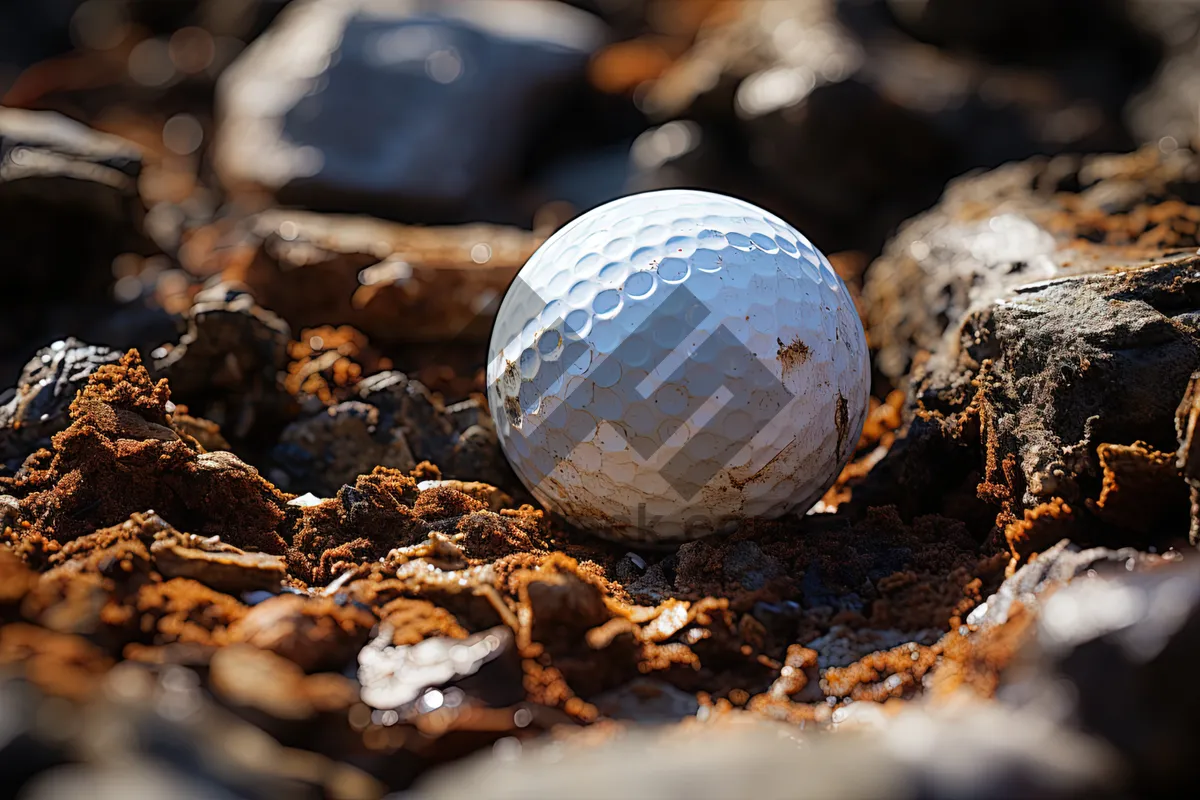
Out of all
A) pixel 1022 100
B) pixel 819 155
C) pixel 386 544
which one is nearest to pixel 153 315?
pixel 386 544

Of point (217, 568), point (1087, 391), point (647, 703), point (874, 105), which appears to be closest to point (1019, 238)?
point (1087, 391)

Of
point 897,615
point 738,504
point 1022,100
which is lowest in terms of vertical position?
point 897,615

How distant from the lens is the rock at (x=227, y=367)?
4.18m

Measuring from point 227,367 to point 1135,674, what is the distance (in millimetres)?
3422

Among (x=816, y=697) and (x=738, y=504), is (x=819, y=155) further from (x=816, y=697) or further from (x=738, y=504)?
(x=816, y=697)

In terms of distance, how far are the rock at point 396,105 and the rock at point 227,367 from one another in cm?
330

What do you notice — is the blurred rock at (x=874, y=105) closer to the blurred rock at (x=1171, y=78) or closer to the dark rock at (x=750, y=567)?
the blurred rock at (x=1171, y=78)

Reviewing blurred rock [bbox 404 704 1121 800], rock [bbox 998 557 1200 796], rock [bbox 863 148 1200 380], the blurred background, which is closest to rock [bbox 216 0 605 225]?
Result: the blurred background

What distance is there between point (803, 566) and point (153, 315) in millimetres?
3244

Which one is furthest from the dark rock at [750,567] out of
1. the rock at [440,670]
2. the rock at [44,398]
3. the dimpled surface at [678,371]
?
the rock at [44,398]

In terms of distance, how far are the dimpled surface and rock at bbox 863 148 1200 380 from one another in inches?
35.0

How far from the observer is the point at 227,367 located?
4195 millimetres

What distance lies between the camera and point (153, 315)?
484 centimetres

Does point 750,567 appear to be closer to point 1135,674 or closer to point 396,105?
point 1135,674
